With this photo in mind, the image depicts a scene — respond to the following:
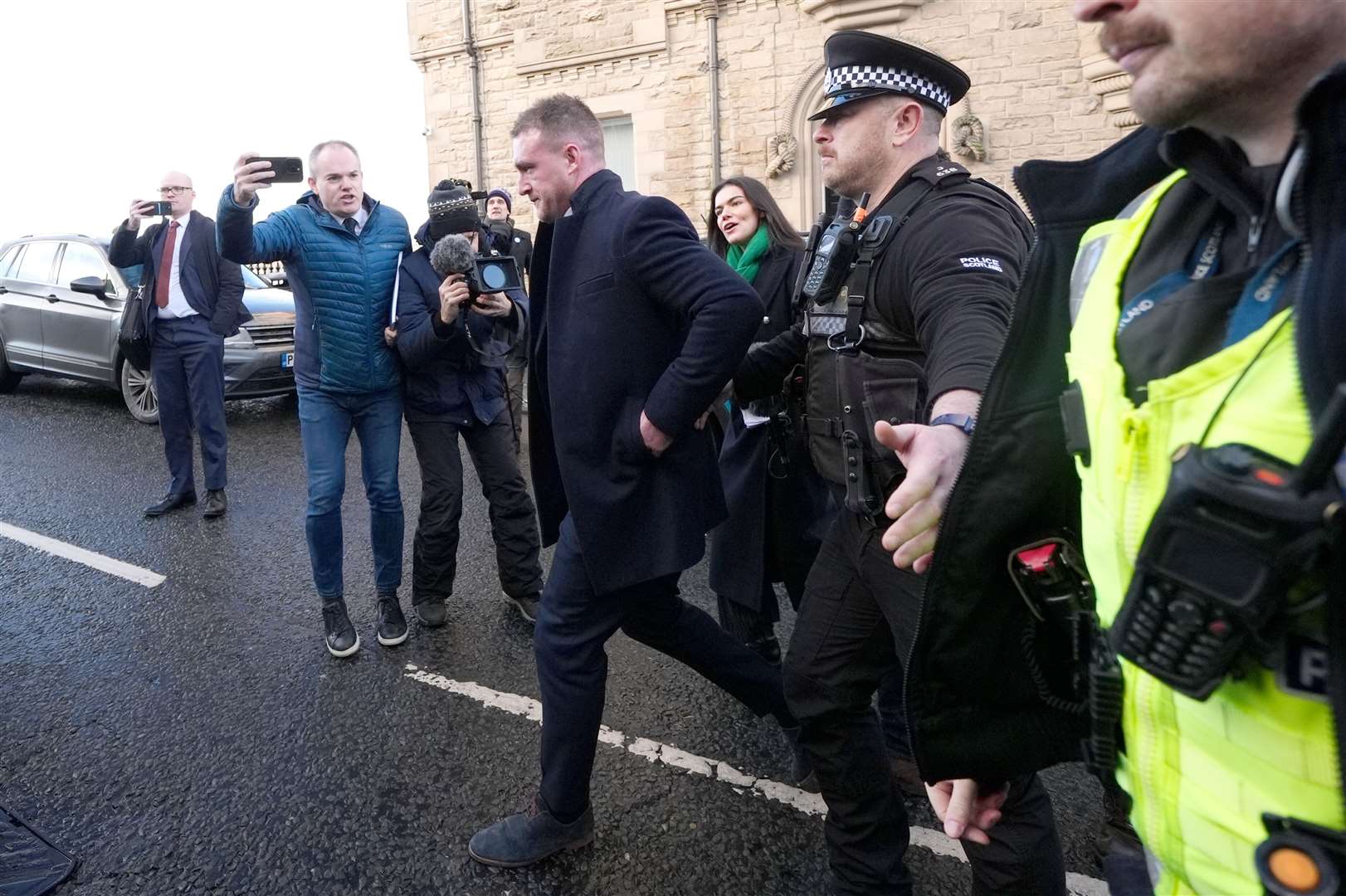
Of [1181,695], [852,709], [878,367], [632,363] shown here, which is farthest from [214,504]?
[1181,695]

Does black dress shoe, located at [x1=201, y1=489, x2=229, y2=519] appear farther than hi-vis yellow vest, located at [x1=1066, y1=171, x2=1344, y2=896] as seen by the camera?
Yes

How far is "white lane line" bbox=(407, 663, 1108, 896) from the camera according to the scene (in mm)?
2604

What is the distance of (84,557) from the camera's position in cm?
523

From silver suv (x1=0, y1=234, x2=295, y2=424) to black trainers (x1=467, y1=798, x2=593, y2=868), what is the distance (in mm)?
6383

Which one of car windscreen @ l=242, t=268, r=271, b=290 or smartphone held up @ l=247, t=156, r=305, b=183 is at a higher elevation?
smartphone held up @ l=247, t=156, r=305, b=183

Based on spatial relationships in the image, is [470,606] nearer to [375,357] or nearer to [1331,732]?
[375,357]

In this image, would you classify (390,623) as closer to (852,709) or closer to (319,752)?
(319,752)

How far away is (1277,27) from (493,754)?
2.91 metres

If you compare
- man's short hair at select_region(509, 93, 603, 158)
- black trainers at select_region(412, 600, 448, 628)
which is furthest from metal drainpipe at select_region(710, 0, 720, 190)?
man's short hair at select_region(509, 93, 603, 158)

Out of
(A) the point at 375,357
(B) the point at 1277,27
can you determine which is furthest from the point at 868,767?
(A) the point at 375,357

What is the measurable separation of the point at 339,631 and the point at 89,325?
22.6 ft

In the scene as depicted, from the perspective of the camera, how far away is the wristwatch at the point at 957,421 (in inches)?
59.1

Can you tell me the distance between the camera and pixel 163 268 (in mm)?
6047

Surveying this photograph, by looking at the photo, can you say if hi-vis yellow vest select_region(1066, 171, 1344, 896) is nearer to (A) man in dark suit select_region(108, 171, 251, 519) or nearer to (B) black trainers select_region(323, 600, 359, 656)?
(B) black trainers select_region(323, 600, 359, 656)
